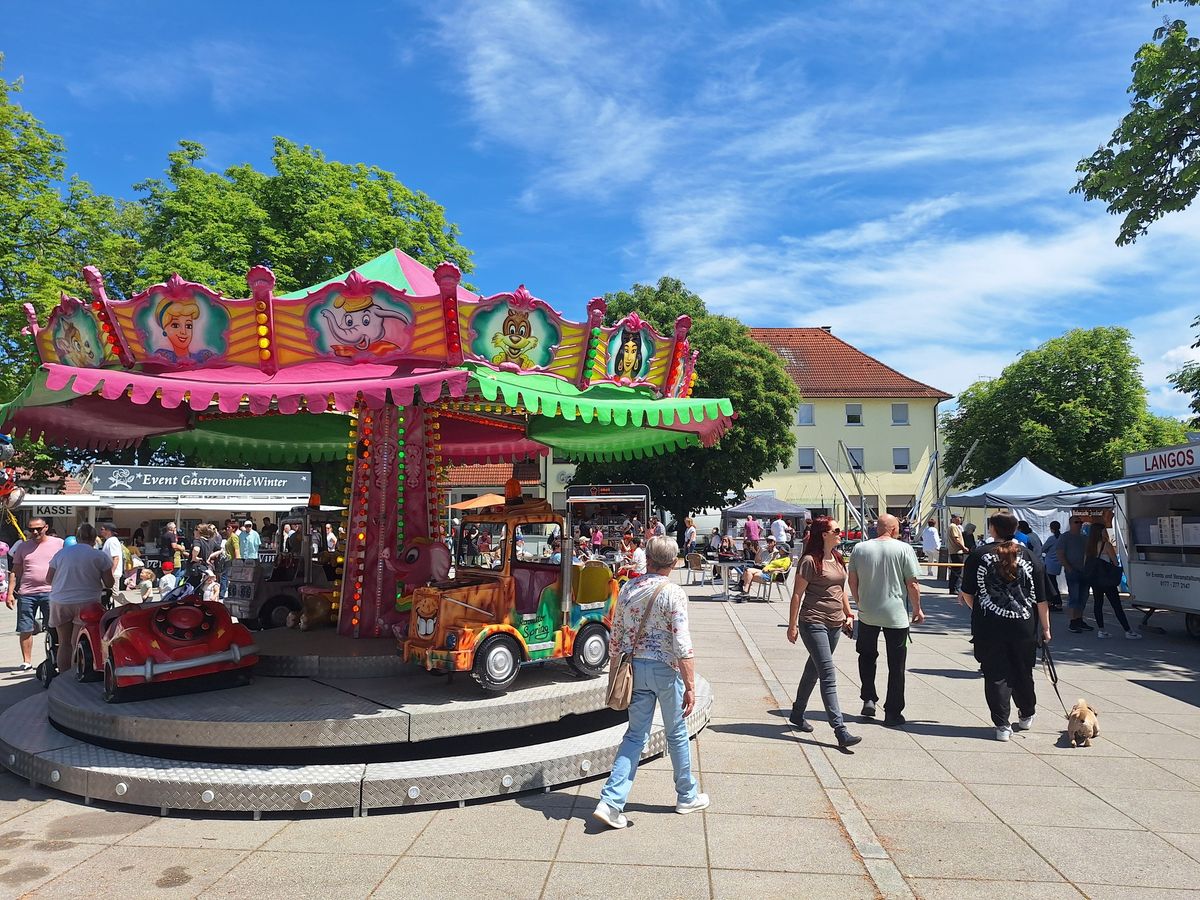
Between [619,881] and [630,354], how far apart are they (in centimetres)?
430

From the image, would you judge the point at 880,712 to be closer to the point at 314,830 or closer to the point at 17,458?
the point at 314,830

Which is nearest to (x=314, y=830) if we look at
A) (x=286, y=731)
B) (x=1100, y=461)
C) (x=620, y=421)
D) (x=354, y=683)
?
(x=286, y=731)

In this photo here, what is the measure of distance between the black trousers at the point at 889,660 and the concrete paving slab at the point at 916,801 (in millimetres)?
1410

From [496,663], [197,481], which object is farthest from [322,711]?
[197,481]

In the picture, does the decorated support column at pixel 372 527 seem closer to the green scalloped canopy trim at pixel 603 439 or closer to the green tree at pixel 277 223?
the green scalloped canopy trim at pixel 603 439

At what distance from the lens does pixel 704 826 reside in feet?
16.2

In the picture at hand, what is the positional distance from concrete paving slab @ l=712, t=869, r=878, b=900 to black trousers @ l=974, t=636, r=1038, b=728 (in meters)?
3.22

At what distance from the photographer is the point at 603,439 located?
1078 cm

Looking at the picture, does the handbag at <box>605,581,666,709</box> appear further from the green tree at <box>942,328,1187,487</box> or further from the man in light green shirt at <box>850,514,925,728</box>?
the green tree at <box>942,328,1187,487</box>

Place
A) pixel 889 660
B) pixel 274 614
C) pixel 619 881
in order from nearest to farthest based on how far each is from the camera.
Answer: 1. pixel 619 881
2. pixel 889 660
3. pixel 274 614

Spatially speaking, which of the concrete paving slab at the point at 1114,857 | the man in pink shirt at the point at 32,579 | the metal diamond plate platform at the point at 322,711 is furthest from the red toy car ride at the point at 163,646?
the concrete paving slab at the point at 1114,857

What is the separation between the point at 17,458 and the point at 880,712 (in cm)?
2537

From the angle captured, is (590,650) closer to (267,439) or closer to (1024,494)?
Answer: (267,439)

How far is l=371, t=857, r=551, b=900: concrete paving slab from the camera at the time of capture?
4.07m
